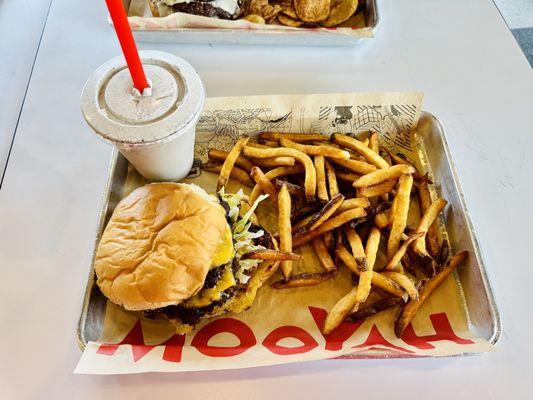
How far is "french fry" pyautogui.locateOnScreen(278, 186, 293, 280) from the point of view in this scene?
1439 mm

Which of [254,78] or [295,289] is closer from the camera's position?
[295,289]

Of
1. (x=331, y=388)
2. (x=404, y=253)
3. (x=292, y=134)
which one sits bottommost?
(x=331, y=388)

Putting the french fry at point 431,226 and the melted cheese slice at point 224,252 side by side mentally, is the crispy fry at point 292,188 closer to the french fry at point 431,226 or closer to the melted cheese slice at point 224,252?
the melted cheese slice at point 224,252

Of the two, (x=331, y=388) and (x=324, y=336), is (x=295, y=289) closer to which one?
(x=324, y=336)

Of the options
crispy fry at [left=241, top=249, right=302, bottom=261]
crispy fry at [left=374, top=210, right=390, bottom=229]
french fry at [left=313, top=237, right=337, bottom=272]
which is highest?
crispy fry at [left=241, top=249, right=302, bottom=261]

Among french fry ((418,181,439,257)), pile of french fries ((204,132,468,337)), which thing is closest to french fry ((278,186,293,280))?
pile of french fries ((204,132,468,337))

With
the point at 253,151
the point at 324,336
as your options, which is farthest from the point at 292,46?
the point at 324,336

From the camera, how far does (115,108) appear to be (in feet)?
4.29

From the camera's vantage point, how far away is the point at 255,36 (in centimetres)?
202

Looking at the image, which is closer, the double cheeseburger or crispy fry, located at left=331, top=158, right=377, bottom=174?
the double cheeseburger

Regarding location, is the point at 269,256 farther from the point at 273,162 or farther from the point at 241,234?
the point at 273,162

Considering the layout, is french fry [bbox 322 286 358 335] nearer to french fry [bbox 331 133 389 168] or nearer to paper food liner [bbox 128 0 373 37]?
french fry [bbox 331 133 389 168]

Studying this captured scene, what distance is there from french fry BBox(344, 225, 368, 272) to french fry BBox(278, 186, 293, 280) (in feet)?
0.66

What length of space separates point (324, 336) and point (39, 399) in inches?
33.9
